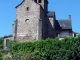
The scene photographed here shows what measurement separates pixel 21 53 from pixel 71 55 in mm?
7970

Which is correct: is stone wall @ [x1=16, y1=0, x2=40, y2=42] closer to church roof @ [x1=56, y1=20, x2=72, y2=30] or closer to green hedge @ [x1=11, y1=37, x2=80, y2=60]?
church roof @ [x1=56, y1=20, x2=72, y2=30]

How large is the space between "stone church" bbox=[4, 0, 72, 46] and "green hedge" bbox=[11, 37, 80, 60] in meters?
12.2

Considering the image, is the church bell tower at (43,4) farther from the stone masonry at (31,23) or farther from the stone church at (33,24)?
the stone masonry at (31,23)

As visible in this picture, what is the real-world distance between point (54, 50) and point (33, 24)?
17597 mm

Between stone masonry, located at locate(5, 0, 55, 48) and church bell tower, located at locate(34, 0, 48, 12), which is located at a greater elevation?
church bell tower, located at locate(34, 0, 48, 12)

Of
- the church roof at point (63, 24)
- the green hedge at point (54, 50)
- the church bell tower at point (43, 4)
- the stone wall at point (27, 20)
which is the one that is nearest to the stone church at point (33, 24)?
the stone wall at point (27, 20)

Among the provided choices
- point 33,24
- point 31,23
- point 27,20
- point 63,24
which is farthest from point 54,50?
point 63,24

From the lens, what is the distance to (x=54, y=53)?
38.5 metres

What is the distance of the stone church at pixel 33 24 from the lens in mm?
55125

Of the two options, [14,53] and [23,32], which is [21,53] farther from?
[23,32]

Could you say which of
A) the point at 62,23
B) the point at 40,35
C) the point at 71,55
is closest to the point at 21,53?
the point at 71,55

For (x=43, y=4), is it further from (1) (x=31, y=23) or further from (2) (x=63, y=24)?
(1) (x=31, y=23)

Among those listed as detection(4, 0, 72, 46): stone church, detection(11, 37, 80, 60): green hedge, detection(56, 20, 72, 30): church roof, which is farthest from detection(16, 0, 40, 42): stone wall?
detection(11, 37, 80, 60): green hedge

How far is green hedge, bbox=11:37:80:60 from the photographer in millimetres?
37844
